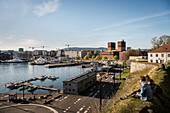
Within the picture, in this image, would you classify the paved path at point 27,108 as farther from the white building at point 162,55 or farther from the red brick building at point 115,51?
the red brick building at point 115,51

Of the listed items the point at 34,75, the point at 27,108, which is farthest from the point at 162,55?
the point at 34,75

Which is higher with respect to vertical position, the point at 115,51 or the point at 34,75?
the point at 115,51

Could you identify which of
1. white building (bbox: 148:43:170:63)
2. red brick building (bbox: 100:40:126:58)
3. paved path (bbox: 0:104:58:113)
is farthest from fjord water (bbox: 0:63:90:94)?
red brick building (bbox: 100:40:126:58)

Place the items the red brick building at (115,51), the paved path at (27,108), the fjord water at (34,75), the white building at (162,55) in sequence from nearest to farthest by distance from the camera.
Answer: the paved path at (27,108) → the white building at (162,55) → the fjord water at (34,75) → the red brick building at (115,51)

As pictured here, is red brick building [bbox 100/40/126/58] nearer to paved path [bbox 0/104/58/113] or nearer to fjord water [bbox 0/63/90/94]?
fjord water [bbox 0/63/90/94]

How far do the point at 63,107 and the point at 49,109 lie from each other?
2443mm

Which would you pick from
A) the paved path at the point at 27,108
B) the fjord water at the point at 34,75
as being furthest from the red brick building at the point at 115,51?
the paved path at the point at 27,108

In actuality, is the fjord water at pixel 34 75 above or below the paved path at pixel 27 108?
below

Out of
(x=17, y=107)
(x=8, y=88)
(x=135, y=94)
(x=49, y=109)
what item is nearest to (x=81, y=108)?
(x=49, y=109)

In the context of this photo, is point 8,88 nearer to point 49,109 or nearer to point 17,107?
point 17,107

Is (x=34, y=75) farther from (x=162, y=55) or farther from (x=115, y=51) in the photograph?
(x=115, y=51)

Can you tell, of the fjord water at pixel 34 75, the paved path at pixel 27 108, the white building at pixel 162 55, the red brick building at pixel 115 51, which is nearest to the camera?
the paved path at pixel 27 108

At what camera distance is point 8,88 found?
40.8m

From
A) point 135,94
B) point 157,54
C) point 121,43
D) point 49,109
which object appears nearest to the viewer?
point 135,94
